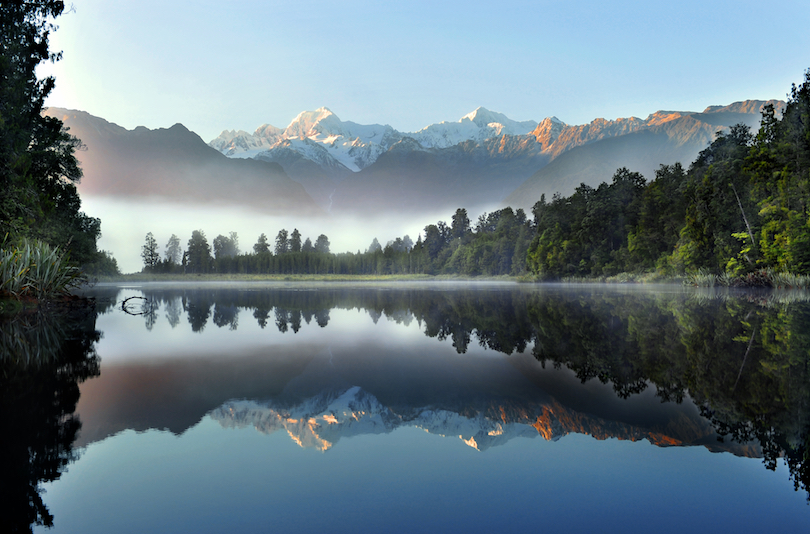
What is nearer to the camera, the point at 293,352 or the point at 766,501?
the point at 766,501

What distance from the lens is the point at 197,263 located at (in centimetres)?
14962

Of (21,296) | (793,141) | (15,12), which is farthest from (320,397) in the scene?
(793,141)

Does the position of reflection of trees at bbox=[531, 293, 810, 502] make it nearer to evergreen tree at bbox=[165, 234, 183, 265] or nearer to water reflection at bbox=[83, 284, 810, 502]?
water reflection at bbox=[83, 284, 810, 502]

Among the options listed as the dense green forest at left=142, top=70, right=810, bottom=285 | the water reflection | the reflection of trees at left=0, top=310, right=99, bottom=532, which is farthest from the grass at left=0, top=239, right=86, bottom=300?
the dense green forest at left=142, top=70, right=810, bottom=285

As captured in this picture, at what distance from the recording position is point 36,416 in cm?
489

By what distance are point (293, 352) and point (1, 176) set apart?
1693 centimetres

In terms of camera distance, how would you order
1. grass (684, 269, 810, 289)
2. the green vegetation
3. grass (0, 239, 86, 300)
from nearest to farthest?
grass (0, 239, 86, 300)
grass (684, 269, 810, 289)
the green vegetation

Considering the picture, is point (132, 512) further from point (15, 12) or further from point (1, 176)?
point (15, 12)

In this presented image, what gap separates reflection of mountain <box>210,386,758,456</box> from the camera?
14.5ft

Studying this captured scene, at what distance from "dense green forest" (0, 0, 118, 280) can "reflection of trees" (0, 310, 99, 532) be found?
10142mm

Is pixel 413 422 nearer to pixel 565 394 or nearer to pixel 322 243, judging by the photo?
pixel 565 394

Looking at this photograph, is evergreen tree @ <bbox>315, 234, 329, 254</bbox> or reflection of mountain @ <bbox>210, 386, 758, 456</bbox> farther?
evergreen tree @ <bbox>315, 234, 329, 254</bbox>

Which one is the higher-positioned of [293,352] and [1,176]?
[1,176]

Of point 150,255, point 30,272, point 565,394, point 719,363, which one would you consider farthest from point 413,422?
point 150,255
